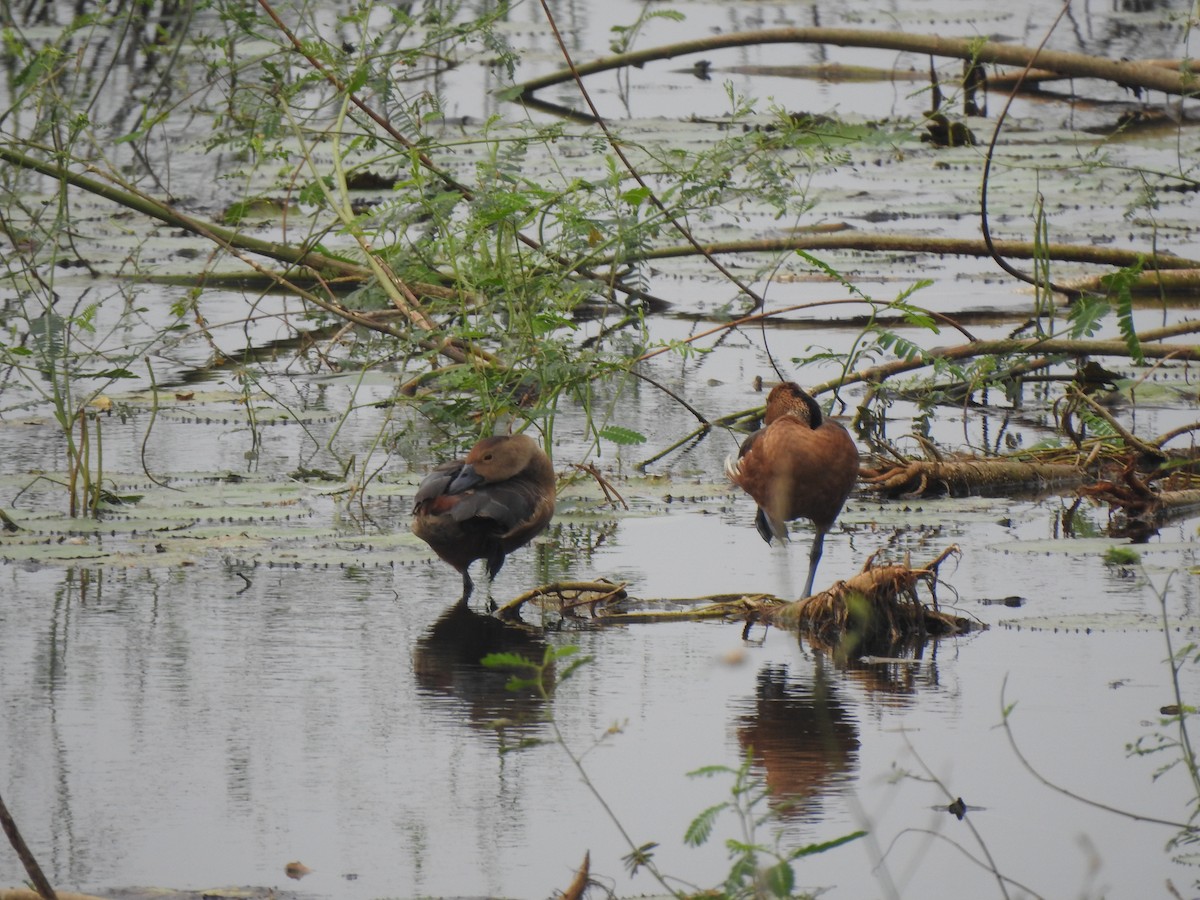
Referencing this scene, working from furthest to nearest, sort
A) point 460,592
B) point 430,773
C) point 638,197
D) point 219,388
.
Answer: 1. point 219,388
2. point 638,197
3. point 460,592
4. point 430,773

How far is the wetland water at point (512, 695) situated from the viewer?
3.37m

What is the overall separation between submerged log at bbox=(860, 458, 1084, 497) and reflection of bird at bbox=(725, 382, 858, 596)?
2.30ft

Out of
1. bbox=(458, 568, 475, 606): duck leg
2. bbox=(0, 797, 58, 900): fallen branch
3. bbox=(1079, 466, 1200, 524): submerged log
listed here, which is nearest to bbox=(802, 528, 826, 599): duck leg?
bbox=(458, 568, 475, 606): duck leg

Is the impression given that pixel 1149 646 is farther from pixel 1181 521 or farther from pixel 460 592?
pixel 460 592

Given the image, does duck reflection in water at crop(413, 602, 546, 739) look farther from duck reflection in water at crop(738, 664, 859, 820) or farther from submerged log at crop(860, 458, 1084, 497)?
submerged log at crop(860, 458, 1084, 497)

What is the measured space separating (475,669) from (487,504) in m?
0.56

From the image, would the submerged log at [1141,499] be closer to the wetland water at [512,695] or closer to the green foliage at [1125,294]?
the wetland water at [512,695]

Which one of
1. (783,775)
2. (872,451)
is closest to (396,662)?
(783,775)

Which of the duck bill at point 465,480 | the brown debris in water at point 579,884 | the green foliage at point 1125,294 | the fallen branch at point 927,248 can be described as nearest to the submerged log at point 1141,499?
the green foliage at point 1125,294

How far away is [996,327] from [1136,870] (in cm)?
536

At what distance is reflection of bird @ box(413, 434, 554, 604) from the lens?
4848 mm

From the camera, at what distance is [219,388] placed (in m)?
7.36

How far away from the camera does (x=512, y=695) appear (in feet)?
13.8

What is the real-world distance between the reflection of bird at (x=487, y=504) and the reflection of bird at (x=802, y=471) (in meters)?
0.59
